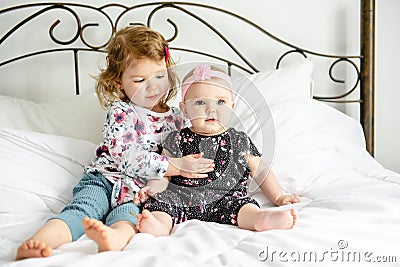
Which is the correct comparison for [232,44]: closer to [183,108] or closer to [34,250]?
[183,108]

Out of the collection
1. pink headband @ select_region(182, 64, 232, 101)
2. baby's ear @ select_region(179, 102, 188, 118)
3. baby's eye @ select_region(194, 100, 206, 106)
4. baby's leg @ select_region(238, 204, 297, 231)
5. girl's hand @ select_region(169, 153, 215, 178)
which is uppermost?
pink headband @ select_region(182, 64, 232, 101)

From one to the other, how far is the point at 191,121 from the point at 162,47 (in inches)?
10.5

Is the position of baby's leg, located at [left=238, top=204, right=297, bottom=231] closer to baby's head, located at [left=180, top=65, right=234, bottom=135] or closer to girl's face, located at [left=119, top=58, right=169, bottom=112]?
baby's head, located at [left=180, top=65, right=234, bottom=135]

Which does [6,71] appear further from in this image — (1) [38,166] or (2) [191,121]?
(2) [191,121]

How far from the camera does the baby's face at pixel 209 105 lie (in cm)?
146

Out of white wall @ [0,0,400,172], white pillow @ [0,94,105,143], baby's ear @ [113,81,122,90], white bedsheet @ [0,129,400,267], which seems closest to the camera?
white bedsheet @ [0,129,400,267]

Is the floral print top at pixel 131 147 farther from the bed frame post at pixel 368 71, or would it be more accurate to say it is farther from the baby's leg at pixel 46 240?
the bed frame post at pixel 368 71

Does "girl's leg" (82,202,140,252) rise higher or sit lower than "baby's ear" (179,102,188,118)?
lower

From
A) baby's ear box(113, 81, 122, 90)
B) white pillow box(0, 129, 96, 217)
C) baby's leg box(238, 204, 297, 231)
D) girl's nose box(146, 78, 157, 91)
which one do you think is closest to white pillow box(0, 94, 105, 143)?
white pillow box(0, 129, 96, 217)

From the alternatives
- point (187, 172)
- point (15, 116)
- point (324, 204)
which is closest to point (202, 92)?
point (187, 172)

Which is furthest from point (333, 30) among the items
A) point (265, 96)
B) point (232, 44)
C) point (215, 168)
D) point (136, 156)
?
point (136, 156)

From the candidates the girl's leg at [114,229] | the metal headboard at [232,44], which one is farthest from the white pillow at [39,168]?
the metal headboard at [232,44]

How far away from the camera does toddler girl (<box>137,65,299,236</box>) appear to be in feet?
4.55

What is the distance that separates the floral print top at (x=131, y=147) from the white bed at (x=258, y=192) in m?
0.14
